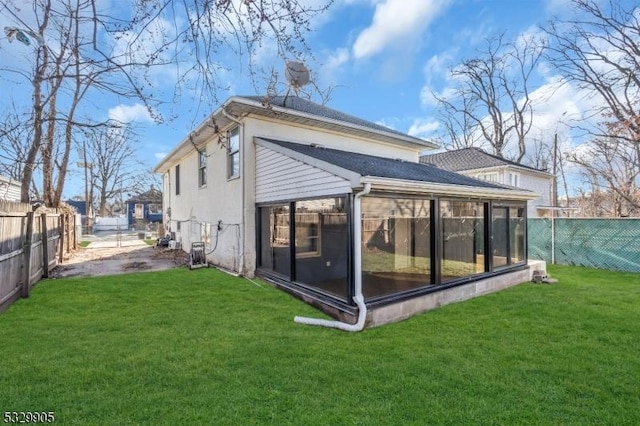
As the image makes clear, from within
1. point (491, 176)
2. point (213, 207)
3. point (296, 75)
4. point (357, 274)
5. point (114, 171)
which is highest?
point (114, 171)

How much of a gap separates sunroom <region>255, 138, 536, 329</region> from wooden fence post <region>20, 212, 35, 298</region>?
4.42m

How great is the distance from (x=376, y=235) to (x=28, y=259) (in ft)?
22.0

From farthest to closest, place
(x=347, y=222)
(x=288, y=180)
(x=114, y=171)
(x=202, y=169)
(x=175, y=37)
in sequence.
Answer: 1. (x=114, y=171)
2. (x=202, y=169)
3. (x=288, y=180)
4. (x=347, y=222)
5. (x=175, y=37)

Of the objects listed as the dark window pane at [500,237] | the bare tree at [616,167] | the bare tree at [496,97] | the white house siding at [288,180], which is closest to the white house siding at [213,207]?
the white house siding at [288,180]

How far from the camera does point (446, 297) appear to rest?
6.15 m

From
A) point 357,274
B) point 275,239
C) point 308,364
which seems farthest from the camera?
point 275,239

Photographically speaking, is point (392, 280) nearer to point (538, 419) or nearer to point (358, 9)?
point (538, 419)

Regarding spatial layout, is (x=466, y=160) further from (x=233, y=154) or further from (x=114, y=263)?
(x=114, y=263)

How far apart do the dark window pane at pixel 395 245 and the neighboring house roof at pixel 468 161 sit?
1102 centimetres

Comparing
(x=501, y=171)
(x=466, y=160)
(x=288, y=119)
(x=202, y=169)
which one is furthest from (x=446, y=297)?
(x=466, y=160)

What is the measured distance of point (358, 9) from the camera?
18.0 feet

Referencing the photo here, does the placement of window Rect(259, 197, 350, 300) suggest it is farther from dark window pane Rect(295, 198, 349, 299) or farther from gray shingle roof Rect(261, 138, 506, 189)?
gray shingle roof Rect(261, 138, 506, 189)

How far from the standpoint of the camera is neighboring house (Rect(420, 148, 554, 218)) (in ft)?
54.2

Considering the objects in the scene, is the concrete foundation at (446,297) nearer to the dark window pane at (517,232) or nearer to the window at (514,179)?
the dark window pane at (517,232)
